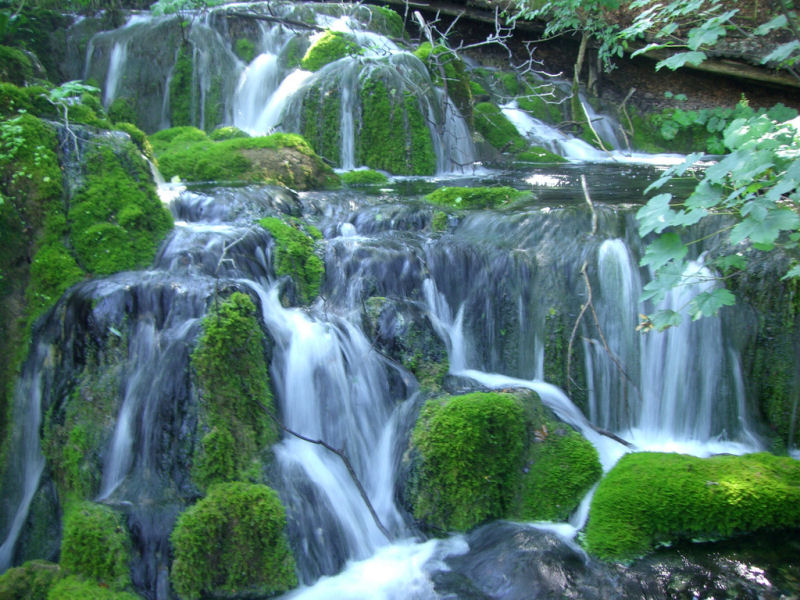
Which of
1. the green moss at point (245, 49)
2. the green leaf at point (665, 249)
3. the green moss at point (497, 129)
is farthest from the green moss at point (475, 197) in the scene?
the green moss at point (245, 49)

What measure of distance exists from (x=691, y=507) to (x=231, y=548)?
2.81 m

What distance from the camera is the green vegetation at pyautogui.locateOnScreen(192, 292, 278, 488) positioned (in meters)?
3.78

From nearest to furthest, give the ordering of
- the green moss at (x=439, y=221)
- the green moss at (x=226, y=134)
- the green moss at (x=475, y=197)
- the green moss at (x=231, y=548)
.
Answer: the green moss at (x=231, y=548) < the green moss at (x=439, y=221) < the green moss at (x=475, y=197) < the green moss at (x=226, y=134)

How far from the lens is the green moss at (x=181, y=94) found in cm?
1076

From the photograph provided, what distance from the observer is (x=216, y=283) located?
4.14 meters

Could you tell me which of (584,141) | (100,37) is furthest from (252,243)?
(584,141)

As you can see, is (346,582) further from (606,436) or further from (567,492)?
(606,436)

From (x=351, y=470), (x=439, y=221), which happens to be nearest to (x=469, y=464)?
(x=351, y=470)

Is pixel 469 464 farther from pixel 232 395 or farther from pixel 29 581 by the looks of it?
pixel 29 581

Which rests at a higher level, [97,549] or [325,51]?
[325,51]

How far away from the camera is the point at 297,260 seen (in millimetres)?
5301

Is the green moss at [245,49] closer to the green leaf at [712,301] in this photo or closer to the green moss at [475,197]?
the green moss at [475,197]

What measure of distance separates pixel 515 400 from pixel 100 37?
11.2m

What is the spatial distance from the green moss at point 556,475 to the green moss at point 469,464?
10cm
